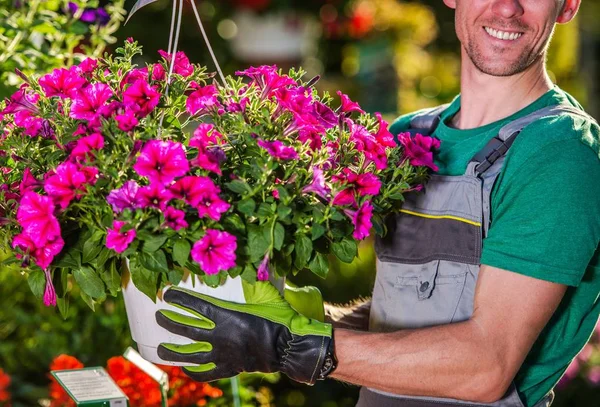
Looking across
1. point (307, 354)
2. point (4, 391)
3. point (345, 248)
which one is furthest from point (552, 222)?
point (4, 391)

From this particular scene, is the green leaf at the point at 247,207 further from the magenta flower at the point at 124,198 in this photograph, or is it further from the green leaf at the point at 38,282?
the green leaf at the point at 38,282

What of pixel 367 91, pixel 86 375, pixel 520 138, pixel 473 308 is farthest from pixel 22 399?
pixel 367 91

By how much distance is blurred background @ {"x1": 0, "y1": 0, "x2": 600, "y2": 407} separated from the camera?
224 centimetres

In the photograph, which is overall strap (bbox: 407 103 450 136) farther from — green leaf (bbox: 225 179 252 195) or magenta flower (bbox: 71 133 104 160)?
magenta flower (bbox: 71 133 104 160)

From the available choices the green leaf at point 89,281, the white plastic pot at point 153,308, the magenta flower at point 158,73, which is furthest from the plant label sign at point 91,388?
the magenta flower at point 158,73

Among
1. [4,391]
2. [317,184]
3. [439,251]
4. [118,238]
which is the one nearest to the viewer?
[118,238]

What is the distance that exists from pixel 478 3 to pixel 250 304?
0.87 m

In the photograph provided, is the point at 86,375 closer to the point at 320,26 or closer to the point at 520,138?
the point at 520,138

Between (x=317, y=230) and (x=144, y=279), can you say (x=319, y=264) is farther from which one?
(x=144, y=279)

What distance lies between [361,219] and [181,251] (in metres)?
0.31

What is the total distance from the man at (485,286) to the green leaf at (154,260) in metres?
0.15

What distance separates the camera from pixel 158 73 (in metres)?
1.61

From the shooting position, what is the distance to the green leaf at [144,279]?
1441 mm

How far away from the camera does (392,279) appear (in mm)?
1868
